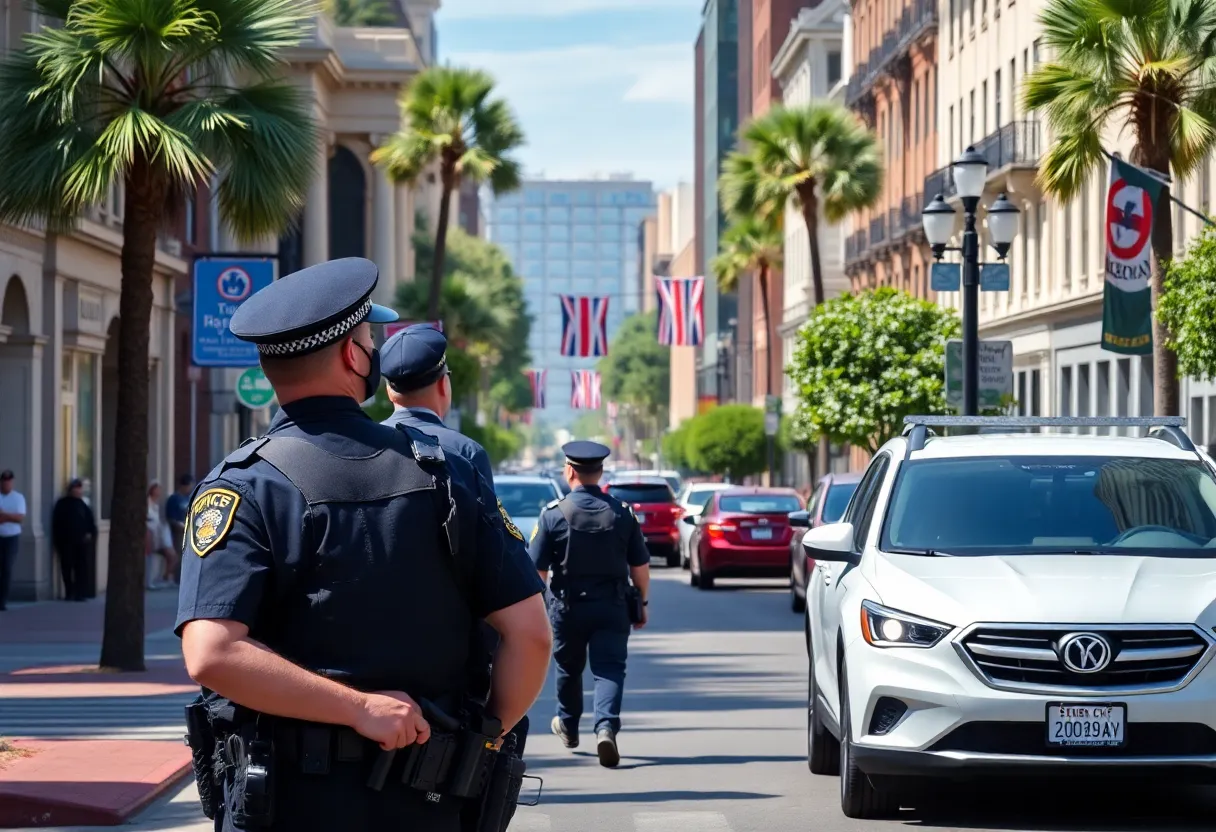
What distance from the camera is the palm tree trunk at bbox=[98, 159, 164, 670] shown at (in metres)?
18.4

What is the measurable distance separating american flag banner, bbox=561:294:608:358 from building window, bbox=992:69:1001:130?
827 inches

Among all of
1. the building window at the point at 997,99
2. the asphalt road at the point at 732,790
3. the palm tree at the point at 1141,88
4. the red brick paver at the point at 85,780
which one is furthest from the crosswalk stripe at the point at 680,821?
the building window at the point at 997,99

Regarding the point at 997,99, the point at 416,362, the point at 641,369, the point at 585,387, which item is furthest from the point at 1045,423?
the point at 641,369

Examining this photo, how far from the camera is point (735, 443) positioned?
8556 centimetres

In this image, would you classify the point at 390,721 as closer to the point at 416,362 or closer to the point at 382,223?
the point at 416,362

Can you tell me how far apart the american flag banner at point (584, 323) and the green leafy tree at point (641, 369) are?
101 metres

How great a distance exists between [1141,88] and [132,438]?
12125 mm

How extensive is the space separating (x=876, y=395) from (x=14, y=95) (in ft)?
97.6

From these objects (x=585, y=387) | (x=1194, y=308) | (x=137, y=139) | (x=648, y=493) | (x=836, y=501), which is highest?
(x=585, y=387)

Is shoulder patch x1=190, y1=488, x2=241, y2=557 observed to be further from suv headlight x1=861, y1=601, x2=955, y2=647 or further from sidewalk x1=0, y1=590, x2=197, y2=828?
sidewalk x1=0, y1=590, x2=197, y2=828

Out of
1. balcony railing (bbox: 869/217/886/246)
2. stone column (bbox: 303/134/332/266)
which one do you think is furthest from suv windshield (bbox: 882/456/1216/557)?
balcony railing (bbox: 869/217/886/246)

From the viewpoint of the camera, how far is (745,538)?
32375 mm

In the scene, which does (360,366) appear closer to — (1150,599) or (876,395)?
(1150,599)

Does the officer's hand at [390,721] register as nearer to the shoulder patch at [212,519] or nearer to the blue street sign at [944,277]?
the shoulder patch at [212,519]
